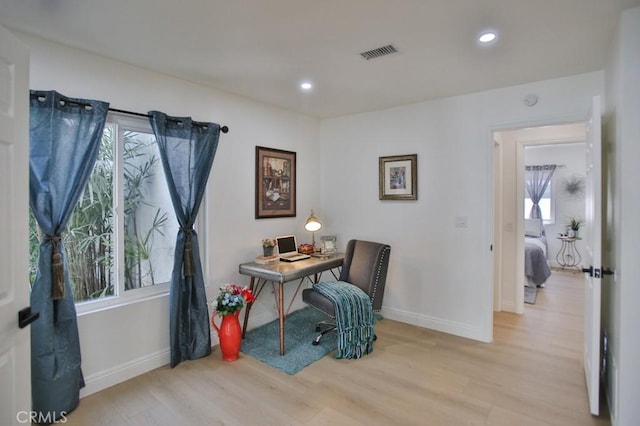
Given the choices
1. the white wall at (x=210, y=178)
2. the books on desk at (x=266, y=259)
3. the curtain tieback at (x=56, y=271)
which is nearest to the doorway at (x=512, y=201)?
the white wall at (x=210, y=178)

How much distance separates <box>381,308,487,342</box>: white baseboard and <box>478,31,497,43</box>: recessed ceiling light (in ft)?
8.46

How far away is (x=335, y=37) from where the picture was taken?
7.31ft

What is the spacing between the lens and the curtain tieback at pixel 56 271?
7.11 feet

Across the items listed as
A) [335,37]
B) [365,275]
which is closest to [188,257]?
[365,275]

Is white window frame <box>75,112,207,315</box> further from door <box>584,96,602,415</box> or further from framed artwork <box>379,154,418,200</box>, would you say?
door <box>584,96,602,415</box>

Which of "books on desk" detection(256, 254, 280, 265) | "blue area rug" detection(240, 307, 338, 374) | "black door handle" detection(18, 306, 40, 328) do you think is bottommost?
"blue area rug" detection(240, 307, 338, 374)

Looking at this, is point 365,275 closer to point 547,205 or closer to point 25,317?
point 25,317

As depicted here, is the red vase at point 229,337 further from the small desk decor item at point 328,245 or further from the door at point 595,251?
the door at point 595,251

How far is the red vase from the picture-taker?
2.96m

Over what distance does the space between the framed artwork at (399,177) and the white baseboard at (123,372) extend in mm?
2722

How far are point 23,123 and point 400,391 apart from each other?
2677mm

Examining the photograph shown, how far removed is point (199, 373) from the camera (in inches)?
109

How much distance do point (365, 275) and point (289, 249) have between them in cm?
94

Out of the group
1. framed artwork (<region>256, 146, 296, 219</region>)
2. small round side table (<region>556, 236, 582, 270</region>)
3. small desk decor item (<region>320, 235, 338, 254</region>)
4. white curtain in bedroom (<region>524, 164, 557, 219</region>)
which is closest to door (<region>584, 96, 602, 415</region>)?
small desk decor item (<region>320, 235, 338, 254</region>)
